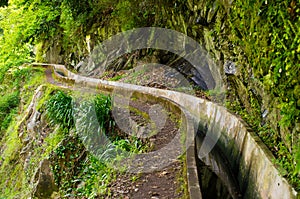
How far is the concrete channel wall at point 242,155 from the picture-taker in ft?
13.6

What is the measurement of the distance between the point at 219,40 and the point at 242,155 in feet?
13.7

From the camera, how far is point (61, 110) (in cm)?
870

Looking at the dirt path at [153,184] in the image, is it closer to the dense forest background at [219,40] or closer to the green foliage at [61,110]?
the dense forest background at [219,40]

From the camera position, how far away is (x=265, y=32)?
4926mm

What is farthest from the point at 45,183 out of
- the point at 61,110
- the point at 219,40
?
the point at 219,40

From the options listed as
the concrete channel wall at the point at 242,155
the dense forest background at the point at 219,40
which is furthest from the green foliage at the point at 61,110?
the dense forest background at the point at 219,40

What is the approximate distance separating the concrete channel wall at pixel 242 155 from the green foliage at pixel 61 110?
132 inches

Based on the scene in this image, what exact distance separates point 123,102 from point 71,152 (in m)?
2.08

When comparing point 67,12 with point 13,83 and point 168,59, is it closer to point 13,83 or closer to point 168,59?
point 13,83

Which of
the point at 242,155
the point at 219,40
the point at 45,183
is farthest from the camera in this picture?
the point at 219,40

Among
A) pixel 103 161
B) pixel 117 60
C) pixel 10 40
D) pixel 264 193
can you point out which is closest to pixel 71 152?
pixel 103 161

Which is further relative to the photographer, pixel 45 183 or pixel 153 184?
pixel 45 183

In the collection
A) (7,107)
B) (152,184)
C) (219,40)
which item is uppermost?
(219,40)

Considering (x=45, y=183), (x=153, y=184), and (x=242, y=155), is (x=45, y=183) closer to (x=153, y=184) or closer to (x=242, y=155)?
(x=153, y=184)
